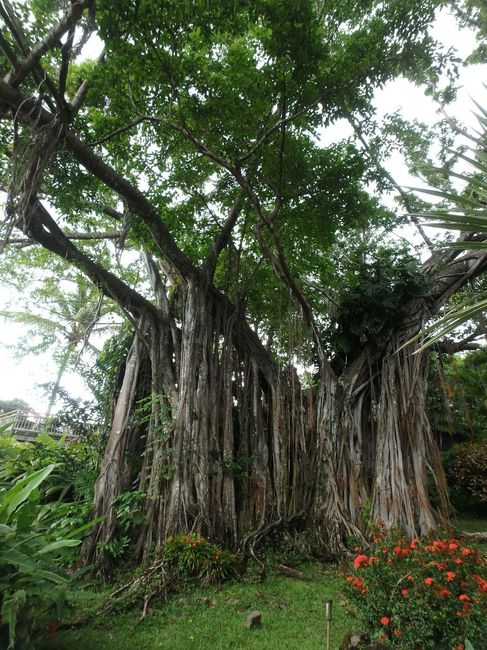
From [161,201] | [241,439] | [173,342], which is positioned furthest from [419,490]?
[161,201]

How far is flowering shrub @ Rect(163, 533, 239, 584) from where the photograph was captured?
9.82 ft

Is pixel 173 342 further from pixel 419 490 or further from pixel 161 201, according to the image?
pixel 419 490

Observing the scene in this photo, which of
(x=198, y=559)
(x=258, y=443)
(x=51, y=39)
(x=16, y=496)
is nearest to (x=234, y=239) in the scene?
(x=258, y=443)

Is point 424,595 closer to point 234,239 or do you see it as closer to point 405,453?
point 405,453

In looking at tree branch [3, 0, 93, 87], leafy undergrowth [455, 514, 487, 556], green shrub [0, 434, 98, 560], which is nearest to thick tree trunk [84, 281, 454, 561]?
green shrub [0, 434, 98, 560]

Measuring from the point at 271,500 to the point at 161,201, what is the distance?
3.71 metres

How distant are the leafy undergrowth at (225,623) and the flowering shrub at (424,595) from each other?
13.9 inches

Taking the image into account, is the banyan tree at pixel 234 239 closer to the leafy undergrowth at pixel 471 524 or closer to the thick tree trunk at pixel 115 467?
the thick tree trunk at pixel 115 467

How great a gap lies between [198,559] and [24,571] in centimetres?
174

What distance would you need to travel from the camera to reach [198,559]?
3041 millimetres

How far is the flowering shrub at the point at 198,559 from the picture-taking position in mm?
2992

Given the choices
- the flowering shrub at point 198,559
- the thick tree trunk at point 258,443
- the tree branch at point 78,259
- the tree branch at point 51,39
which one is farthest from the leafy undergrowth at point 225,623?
the tree branch at point 51,39

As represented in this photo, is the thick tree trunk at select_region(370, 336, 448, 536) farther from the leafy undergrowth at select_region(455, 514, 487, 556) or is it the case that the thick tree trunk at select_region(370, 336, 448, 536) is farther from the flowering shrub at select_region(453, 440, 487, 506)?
the flowering shrub at select_region(453, 440, 487, 506)

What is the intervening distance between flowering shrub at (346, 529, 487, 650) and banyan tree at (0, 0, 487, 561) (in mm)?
1354
